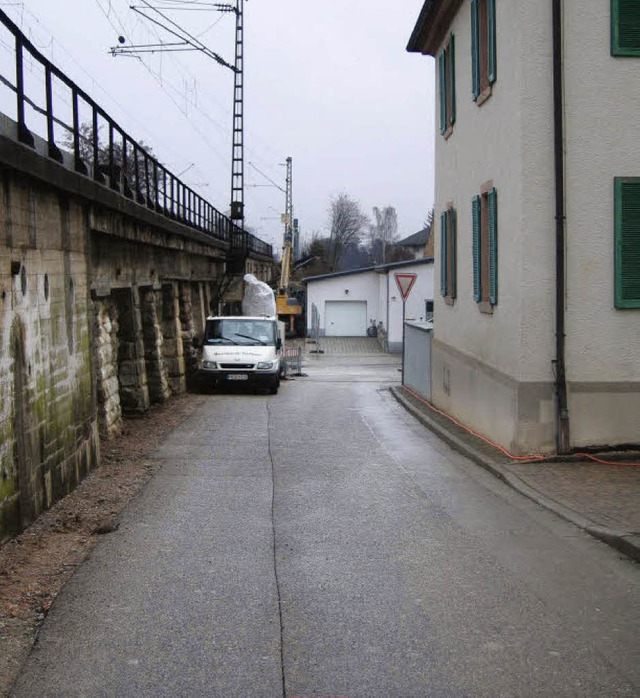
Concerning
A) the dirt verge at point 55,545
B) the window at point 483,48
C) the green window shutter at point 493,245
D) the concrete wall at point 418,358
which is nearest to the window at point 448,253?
the concrete wall at point 418,358

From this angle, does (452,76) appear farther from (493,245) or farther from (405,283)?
(405,283)

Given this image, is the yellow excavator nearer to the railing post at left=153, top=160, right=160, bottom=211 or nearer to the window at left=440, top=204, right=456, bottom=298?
the railing post at left=153, top=160, right=160, bottom=211

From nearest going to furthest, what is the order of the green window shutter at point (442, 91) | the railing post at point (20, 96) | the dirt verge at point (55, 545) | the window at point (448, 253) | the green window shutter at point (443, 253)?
1. the dirt verge at point (55, 545)
2. the railing post at point (20, 96)
3. the window at point (448, 253)
4. the green window shutter at point (442, 91)
5. the green window shutter at point (443, 253)

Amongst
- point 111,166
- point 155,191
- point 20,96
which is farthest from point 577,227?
point 155,191

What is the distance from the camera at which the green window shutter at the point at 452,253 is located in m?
17.8

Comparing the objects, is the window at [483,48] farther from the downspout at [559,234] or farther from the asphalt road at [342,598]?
the asphalt road at [342,598]

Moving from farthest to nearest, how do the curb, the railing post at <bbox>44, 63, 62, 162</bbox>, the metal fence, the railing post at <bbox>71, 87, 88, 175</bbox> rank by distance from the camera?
the metal fence
the railing post at <bbox>71, 87, 88, 175</bbox>
the railing post at <bbox>44, 63, 62, 162</bbox>
the curb

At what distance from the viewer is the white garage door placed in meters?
62.9

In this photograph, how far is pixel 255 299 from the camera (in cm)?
4009

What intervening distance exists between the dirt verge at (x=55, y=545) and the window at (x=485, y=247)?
5411mm

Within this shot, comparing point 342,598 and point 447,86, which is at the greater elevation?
point 447,86

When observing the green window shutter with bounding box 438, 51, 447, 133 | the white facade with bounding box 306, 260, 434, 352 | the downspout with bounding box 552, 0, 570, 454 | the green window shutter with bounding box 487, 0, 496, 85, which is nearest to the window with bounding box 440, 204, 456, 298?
the green window shutter with bounding box 438, 51, 447, 133

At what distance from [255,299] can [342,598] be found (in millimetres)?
33959

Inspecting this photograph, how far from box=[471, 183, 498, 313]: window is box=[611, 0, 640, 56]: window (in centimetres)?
261
